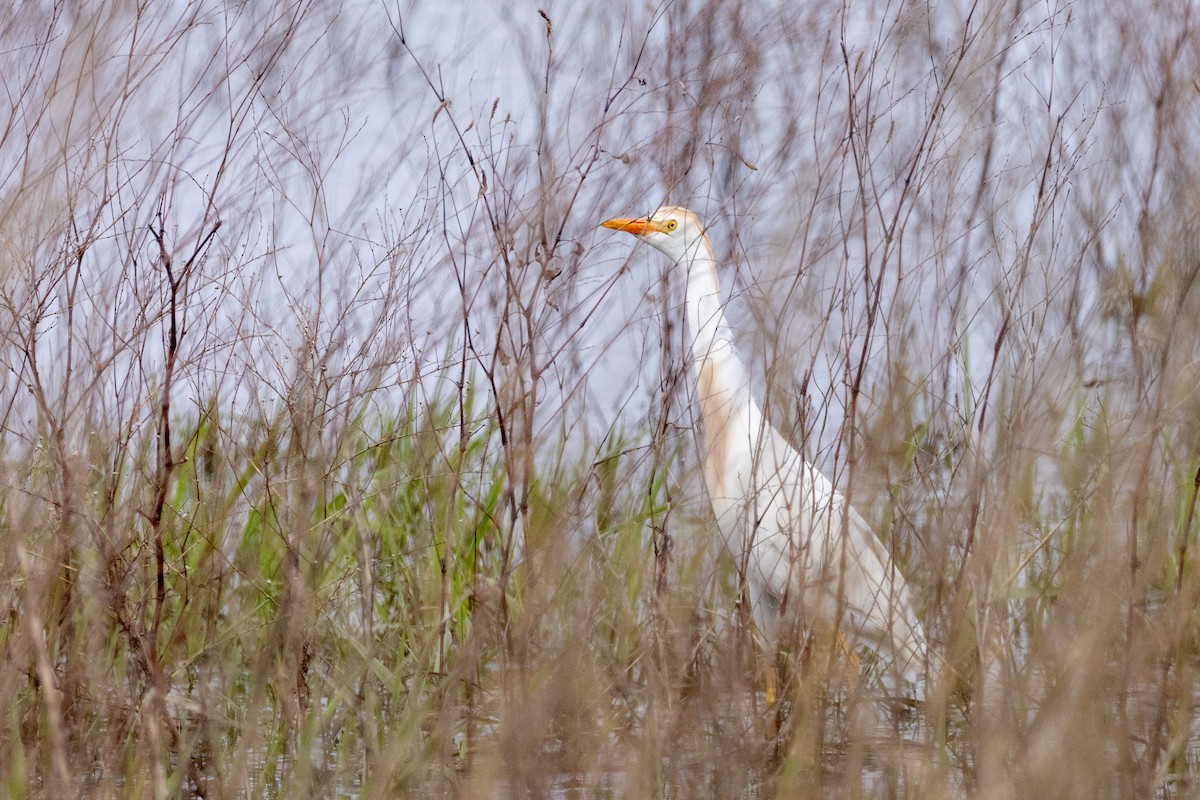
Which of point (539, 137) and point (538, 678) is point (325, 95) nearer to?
point (539, 137)

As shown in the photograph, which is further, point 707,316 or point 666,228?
point 707,316

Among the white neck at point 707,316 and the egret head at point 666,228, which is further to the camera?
the white neck at point 707,316

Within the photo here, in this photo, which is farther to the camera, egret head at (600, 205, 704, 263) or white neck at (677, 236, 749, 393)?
white neck at (677, 236, 749, 393)

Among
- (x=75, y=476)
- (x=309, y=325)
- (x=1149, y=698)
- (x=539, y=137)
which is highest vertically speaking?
(x=539, y=137)

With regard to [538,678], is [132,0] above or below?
above

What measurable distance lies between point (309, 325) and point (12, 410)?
0.43 m

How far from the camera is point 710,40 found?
6.59 feet

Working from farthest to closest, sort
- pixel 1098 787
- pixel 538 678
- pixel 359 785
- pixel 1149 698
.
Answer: pixel 359 785
pixel 538 678
pixel 1149 698
pixel 1098 787

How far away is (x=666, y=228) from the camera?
252cm

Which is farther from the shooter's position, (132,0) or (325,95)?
(325,95)

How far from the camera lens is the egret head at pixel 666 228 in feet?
6.55

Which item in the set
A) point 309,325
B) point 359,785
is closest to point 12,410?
point 309,325

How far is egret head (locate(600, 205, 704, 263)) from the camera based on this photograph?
2.00 meters

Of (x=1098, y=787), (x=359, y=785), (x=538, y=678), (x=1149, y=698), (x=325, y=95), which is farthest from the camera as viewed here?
(x=359, y=785)
